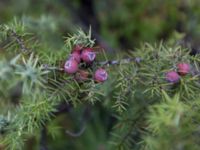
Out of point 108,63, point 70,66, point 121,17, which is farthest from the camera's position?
point 121,17

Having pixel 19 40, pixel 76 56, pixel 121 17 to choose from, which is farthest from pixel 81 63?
pixel 121 17

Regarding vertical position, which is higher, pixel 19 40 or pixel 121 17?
pixel 121 17

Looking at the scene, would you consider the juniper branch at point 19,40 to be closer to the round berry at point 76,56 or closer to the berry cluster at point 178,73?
the round berry at point 76,56

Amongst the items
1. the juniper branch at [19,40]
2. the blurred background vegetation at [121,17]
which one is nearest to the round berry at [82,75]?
the juniper branch at [19,40]

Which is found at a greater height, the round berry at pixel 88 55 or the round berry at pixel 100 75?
the round berry at pixel 88 55

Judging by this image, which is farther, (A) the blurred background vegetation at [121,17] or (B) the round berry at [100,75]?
(A) the blurred background vegetation at [121,17]

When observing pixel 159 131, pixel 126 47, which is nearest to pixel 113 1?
pixel 126 47

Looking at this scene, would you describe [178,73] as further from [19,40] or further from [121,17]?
[121,17]
